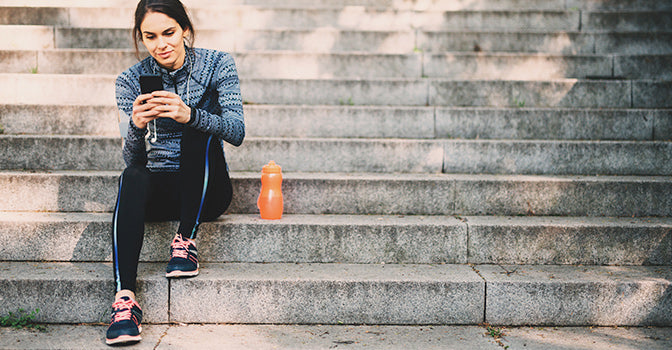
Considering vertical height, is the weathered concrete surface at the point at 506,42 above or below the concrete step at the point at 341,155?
above

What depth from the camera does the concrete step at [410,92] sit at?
167 inches

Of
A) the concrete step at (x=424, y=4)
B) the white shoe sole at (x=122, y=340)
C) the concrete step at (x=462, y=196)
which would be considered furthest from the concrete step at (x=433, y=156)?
the concrete step at (x=424, y=4)

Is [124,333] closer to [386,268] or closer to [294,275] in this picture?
[294,275]

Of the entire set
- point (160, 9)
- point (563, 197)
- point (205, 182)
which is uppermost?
point (160, 9)

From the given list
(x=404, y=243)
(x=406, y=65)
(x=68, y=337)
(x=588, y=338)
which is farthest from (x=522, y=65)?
(x=68, y=337)

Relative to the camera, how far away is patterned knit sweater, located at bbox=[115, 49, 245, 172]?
2.90 m

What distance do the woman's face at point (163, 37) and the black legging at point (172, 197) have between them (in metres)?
0.40

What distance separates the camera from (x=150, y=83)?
2656mm

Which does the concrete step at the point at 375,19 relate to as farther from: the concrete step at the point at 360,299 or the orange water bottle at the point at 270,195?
the concrete step at the point at 360,299

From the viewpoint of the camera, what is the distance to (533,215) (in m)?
3.46

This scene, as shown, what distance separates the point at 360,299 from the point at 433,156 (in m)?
1.36

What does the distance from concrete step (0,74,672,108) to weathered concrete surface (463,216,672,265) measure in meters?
1.51

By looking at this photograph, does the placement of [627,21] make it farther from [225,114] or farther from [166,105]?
[166,105]

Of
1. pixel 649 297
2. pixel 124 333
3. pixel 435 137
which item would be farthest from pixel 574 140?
pixel 124 333
